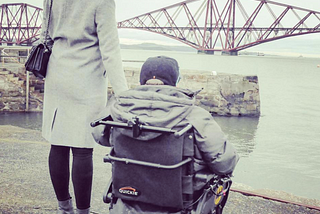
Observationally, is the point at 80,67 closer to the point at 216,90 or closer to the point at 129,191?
the point at 129,191

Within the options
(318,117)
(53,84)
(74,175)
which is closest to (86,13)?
(53,84)

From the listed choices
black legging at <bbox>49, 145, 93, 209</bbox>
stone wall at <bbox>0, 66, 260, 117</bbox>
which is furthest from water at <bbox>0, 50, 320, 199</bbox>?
black legging at <bbox>49, 145, 93, 209</bbox>

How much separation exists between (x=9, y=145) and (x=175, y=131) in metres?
2.88

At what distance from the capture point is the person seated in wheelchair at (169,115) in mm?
1148

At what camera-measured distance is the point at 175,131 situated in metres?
1.10

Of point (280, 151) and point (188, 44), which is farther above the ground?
point (188, 44)

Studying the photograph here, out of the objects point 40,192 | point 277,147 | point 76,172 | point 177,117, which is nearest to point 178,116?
point 177,117

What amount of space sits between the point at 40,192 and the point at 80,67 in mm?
1144

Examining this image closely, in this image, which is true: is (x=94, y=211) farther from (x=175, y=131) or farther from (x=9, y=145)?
(x=9, y=145)

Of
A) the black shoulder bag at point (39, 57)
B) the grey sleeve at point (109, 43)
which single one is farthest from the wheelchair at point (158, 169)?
the black shoulder bag at point (39, 57)

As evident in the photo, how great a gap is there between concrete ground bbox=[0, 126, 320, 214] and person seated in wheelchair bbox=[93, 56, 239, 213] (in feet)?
3.17

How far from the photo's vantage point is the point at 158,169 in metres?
1.19

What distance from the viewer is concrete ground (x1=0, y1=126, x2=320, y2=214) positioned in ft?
6.93

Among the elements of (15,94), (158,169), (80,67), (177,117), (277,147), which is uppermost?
(80,67)
